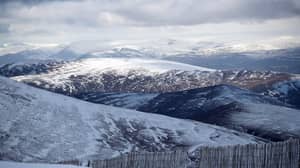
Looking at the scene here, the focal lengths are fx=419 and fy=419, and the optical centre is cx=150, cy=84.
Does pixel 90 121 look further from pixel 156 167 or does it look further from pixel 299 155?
pixel 299 155

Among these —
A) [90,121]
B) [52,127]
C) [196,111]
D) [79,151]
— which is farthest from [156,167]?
[196,111]

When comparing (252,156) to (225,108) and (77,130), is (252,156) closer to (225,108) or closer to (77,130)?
(77,130)

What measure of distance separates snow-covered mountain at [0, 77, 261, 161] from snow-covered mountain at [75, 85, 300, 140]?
17.1 metres

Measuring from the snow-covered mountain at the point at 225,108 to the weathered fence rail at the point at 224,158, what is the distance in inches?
2455

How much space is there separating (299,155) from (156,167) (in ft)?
23.6

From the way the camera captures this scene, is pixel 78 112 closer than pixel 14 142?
No

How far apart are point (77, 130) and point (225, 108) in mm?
66399

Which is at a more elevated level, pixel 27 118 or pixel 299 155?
pixel 299 155

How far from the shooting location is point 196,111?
132750 millimetres

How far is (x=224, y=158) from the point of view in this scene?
20812 millimetres

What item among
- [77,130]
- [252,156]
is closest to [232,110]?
[77,130]

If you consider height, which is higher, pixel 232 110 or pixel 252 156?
pixel 252 156

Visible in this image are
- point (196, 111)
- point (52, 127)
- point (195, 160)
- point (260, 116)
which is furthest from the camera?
point (196, 111)

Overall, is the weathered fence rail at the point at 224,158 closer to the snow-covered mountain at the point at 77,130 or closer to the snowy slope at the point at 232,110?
the snow-covered mountain at the point at 77,130
